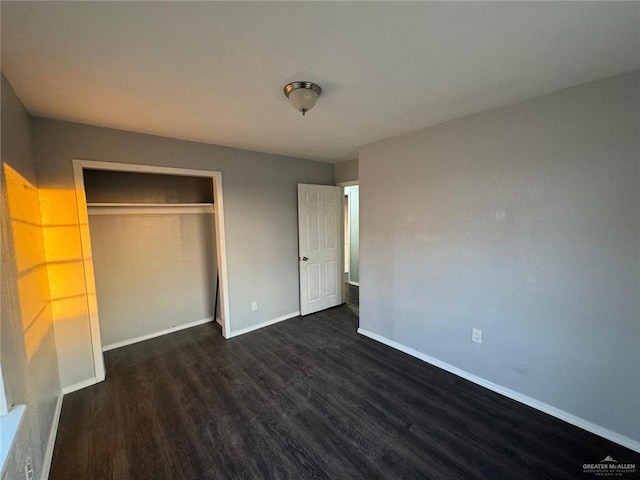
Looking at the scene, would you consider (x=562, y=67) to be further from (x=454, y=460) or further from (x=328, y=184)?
(x=328, y=184)

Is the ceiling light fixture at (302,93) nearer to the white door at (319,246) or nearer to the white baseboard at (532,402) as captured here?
the white door at (319,246)

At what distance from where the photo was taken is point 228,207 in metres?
3.30

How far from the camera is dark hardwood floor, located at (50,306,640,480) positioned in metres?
1.65

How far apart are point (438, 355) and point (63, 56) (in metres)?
3.56

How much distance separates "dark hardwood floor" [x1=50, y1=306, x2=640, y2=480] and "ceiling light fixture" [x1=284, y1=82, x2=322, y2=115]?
2.29m

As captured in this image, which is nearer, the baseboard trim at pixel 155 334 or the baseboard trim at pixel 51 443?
the baseboard trim at pixel 51 443

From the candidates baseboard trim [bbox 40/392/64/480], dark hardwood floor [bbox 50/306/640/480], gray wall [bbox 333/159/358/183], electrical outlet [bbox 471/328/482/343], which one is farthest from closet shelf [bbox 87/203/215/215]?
A: electrical outlet [bbox 471/328/482/343]

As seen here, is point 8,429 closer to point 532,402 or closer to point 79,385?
point 79,385

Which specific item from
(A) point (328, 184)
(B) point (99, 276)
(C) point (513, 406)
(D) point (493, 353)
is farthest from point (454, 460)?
(B) point (99, 276)

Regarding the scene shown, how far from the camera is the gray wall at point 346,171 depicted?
4.04 meters

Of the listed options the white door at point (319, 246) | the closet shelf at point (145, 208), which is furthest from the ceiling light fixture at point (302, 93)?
the closet shelf at point (145, 208)

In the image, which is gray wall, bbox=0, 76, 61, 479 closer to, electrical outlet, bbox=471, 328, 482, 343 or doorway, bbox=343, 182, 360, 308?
electrical outlet, bbox=471, 328, 482, 343

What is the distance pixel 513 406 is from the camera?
7.00 ft

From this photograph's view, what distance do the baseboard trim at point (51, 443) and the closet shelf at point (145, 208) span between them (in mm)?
1882
